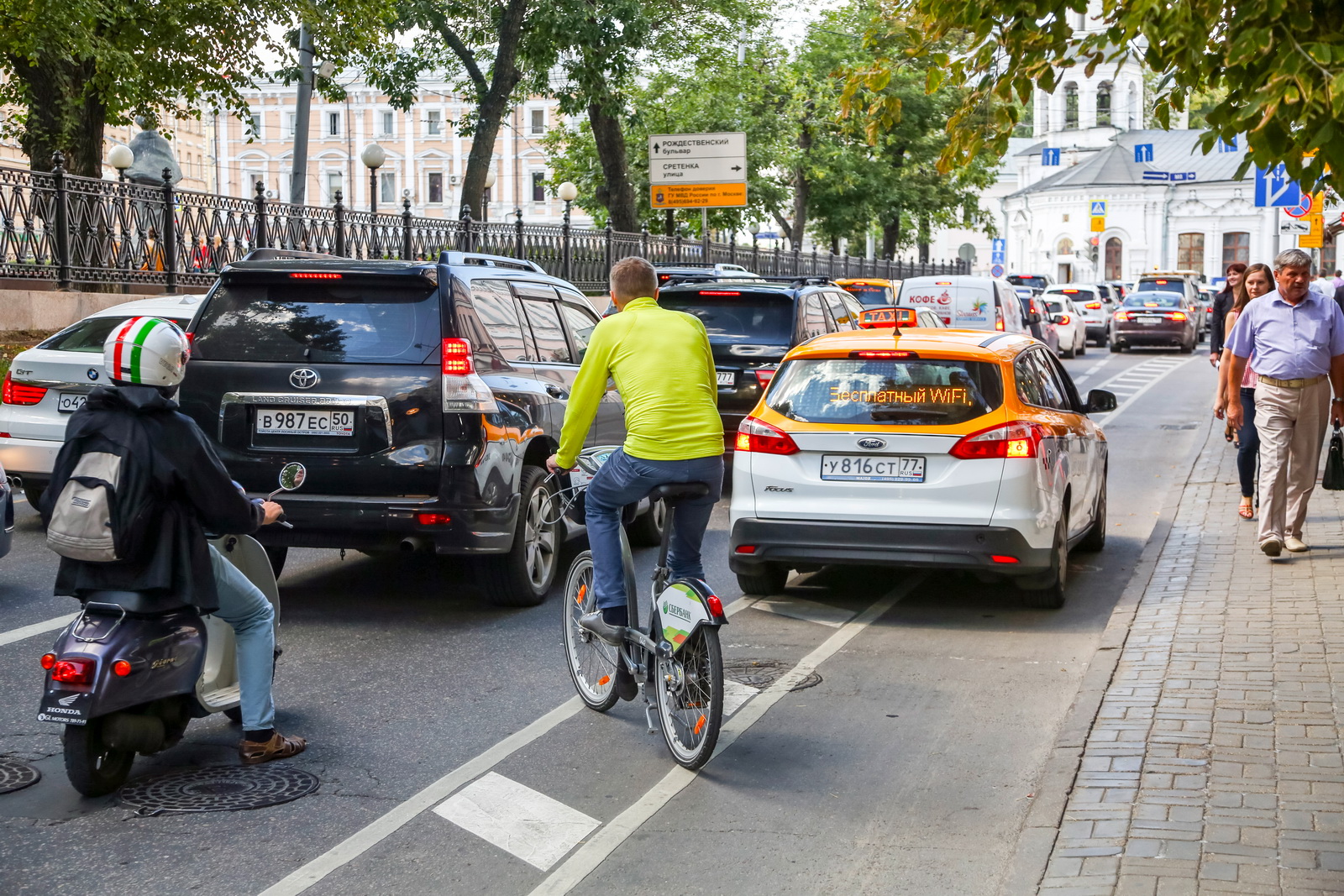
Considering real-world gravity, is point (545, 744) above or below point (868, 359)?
below

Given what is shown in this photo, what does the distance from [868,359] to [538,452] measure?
1.85 meters

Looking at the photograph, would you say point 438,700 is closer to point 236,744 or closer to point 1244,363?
point 236,744

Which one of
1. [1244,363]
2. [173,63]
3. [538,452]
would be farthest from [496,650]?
[173,63]

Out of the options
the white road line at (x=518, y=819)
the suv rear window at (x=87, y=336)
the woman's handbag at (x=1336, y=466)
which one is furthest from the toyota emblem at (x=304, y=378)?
the woman's handbag at (x=1336, y=466)

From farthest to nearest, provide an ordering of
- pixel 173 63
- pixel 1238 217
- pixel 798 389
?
pixel 1238 217 → pixel 173 63 → pixel 798 389

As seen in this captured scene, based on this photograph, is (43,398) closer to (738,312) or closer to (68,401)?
(68,401)

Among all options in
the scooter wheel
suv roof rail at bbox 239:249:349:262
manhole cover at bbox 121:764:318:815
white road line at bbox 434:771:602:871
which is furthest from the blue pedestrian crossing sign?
the scooter wheel

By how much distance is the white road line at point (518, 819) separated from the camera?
471cm

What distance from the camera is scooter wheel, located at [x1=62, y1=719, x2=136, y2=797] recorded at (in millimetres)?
4957

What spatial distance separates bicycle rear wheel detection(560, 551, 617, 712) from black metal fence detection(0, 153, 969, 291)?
1233cm

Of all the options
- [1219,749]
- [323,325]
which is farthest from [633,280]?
[1219,749]

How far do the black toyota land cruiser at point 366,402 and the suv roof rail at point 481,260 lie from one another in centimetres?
3

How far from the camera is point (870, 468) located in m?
8.03

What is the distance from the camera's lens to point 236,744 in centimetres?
574
